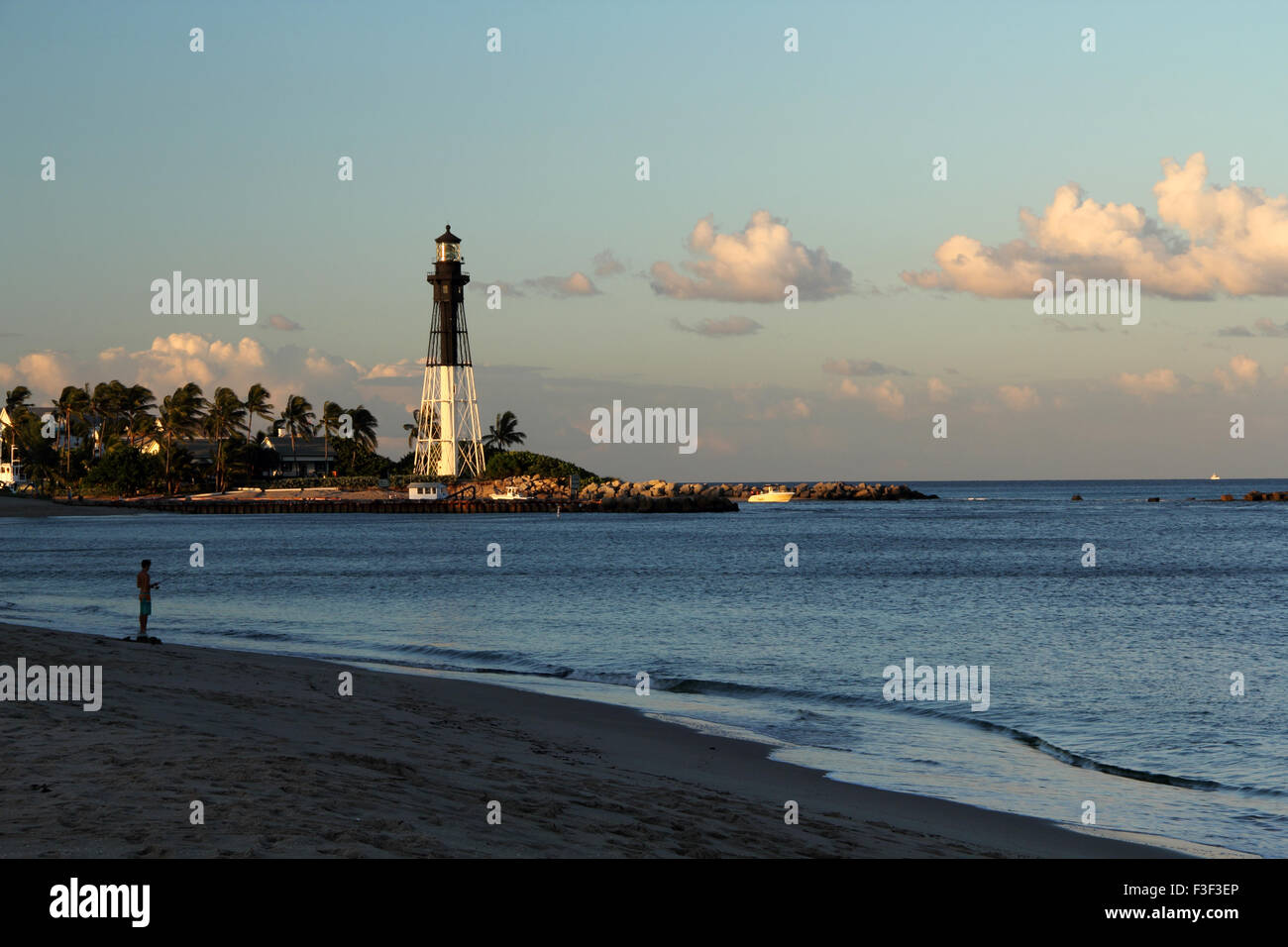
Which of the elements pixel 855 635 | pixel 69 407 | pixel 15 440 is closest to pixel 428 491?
pixel 69 407

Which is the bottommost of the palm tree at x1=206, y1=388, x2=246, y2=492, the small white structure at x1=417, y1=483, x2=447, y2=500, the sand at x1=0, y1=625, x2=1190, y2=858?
the sand at x1=0, y1=625, x2=1190, y2=858

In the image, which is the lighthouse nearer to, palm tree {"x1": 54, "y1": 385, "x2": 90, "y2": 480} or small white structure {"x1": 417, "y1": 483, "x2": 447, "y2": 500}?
small white structure {"x1": 417, "y1": 483, "x2": 447, "y2": 500}

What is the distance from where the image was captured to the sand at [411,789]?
8.50 m

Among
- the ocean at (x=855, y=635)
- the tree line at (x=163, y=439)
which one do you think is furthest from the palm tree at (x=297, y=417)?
the ocean at (x=855, y=635)

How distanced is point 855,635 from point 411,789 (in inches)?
Answer: 919

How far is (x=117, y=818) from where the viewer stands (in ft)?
27.9

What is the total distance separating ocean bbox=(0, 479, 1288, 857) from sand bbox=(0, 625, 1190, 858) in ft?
5.55

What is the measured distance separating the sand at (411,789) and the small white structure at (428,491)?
11640 centimetres

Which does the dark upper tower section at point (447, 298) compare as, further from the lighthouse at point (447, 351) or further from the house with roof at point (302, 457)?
the house with roof at point (302, 457)

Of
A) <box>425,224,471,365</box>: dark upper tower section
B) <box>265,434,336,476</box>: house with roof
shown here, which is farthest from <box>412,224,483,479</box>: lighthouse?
<box>265,434,336,476</box>: house with roof

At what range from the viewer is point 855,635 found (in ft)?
107

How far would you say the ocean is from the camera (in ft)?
52.4

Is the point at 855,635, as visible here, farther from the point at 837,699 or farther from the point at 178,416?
the point at 178,416
